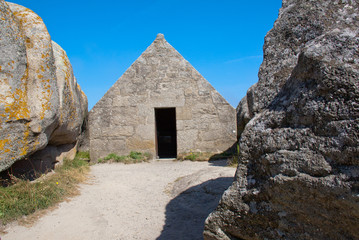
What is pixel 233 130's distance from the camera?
274 inches

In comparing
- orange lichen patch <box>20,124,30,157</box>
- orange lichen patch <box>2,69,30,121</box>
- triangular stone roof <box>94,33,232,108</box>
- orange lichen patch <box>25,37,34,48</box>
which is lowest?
orange lichen patch <box>20,124,30,157</box>

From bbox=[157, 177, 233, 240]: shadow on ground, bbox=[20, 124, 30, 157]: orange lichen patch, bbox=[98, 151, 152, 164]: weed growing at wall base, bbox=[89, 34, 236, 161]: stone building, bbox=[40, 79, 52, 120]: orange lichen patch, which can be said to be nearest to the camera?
bbox=[157, 177, 233, 240]: shadow on ground

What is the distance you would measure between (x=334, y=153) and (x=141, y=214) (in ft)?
7.88

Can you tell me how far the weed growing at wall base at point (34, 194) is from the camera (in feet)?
9.34

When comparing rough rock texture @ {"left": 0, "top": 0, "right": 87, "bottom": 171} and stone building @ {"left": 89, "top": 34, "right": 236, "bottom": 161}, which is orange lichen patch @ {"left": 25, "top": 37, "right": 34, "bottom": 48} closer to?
rough rock texture @ {"left": 0, "top": 0, "right": 87, "bottom": 171}

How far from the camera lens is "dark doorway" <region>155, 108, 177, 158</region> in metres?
11.5

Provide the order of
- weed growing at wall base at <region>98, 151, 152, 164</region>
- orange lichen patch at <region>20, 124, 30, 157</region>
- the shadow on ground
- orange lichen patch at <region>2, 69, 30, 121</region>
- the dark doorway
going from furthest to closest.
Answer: the dark doorway < weed growing at wall base at <region>98, 151, 152, 164</region> < orange lichen patch at <region>20, 124, 30, 157</region> < orange lichen patch at <region>2, 69, 30, 121</region> < the shadow on ground

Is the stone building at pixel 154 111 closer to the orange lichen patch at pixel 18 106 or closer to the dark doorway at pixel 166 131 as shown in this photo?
the orange lichen patch at pixel 18 106

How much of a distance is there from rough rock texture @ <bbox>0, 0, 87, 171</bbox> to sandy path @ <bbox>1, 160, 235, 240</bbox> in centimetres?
83

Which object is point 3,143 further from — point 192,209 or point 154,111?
point 154,111

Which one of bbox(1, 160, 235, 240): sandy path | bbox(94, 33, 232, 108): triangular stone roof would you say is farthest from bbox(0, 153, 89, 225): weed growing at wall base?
bbox(94, 33, 232, 108): triangular stone roof

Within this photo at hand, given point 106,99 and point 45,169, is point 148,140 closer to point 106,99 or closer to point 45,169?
point 106,99

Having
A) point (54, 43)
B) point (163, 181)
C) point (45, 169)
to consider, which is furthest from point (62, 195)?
point (54, 43)

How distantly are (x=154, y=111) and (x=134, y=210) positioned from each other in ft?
13.0
